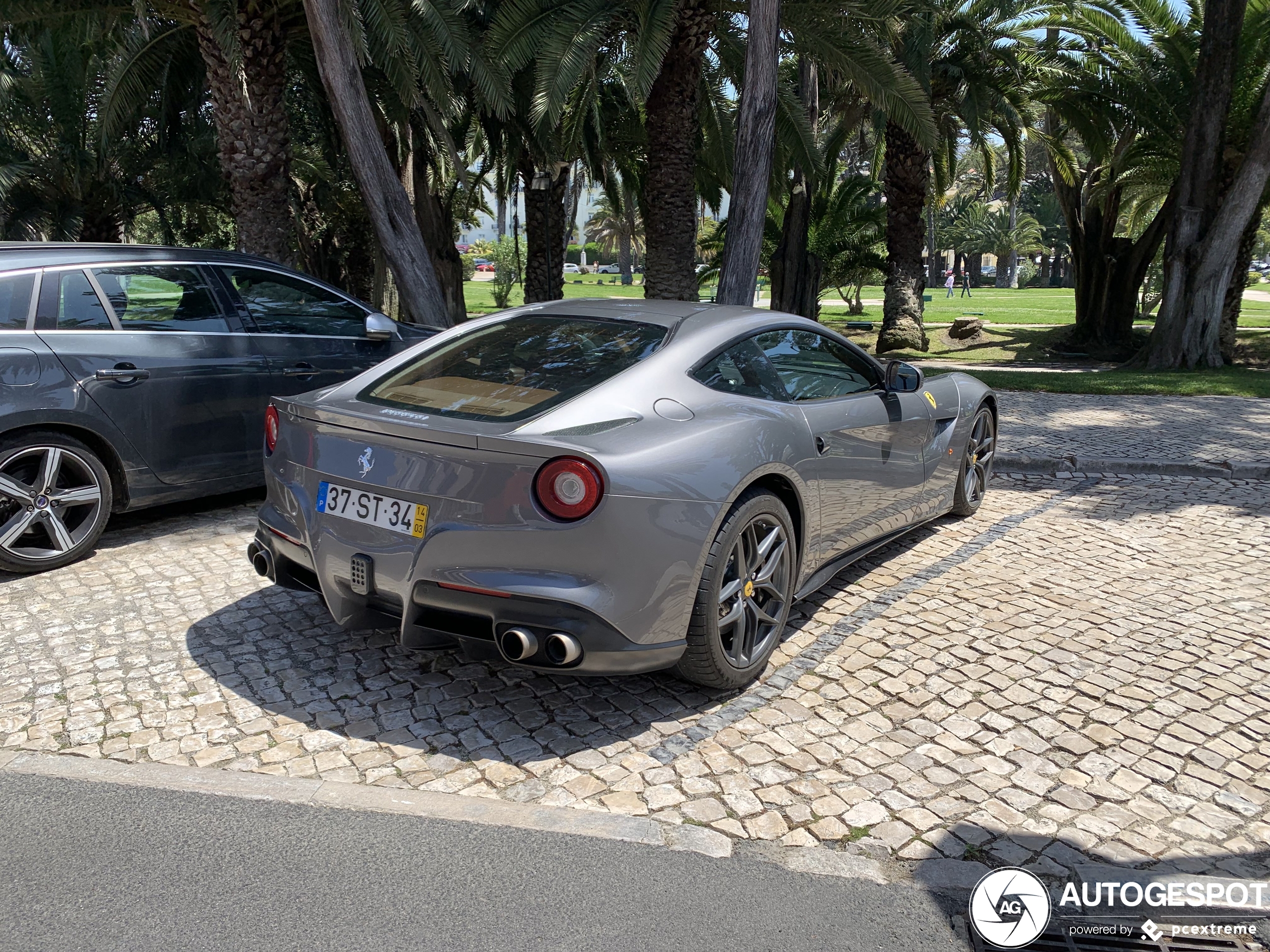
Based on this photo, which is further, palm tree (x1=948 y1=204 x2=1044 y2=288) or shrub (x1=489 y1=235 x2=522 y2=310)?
palm tree (x1=948 y1=204 x2=1044 y2=288)

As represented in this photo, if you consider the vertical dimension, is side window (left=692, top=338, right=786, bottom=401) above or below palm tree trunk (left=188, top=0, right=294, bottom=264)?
below

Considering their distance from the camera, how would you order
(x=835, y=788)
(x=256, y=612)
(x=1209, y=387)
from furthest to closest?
(x=1209, y=387) < (x=256, y=612) < (x=835, y=788)

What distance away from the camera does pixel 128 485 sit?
5.49m

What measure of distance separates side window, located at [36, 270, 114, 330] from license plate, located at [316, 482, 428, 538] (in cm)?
252

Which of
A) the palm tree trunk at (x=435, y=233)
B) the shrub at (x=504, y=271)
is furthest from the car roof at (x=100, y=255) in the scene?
the shrub at (x=504, y=271)

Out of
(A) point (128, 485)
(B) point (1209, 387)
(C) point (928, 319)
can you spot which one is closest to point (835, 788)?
(A) point (128, 485)

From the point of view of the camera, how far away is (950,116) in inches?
795

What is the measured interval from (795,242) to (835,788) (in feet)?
54.6

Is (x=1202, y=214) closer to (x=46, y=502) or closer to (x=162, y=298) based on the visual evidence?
(x=162, y=298)

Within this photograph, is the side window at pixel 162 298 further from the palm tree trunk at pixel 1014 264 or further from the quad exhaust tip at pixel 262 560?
the palm tree trunk at pixel 1014 264

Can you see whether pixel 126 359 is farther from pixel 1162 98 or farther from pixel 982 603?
pixel 1162 98

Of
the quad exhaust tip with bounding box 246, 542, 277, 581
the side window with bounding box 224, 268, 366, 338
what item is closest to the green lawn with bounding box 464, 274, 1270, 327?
the side window with bounding box 224, 268, 366, 338

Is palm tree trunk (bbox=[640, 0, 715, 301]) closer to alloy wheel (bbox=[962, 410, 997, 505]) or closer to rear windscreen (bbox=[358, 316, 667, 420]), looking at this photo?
alloy wheel (bbox=[962, 410, 997, 505])

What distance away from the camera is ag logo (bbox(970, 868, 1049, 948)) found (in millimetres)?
2559
